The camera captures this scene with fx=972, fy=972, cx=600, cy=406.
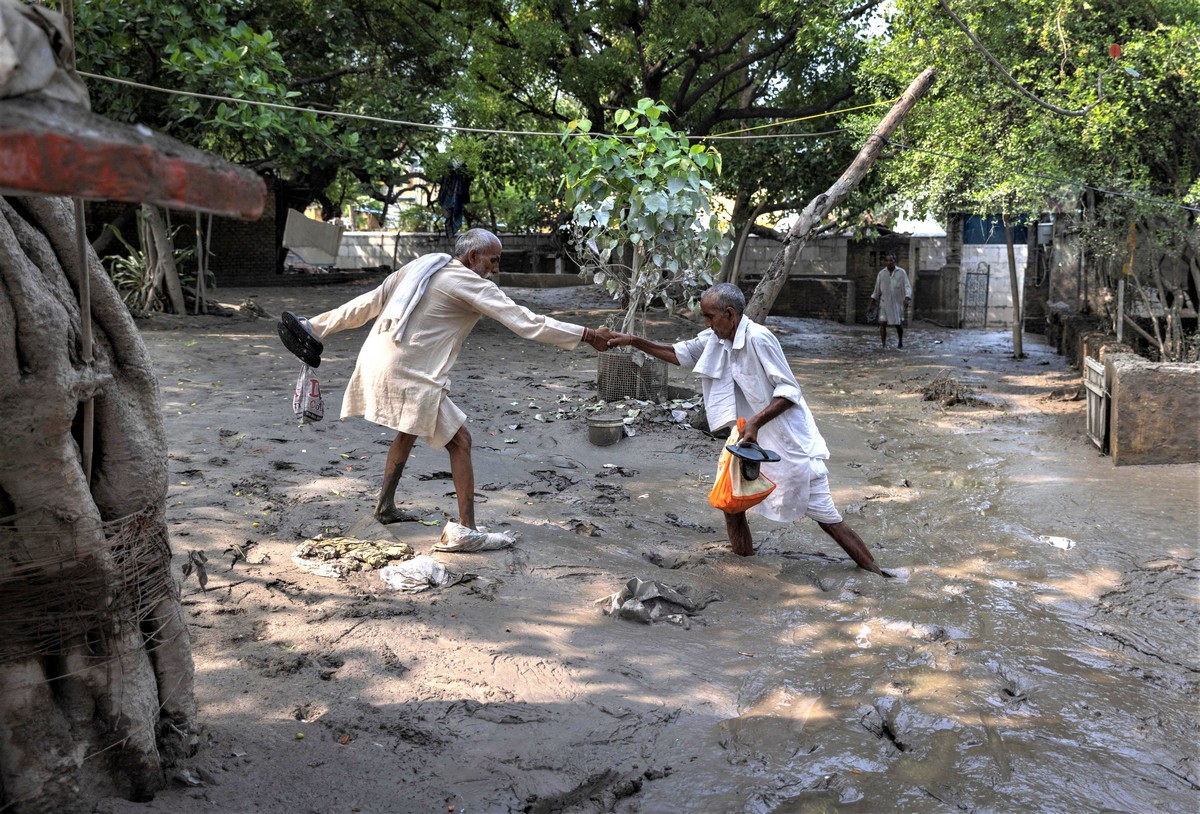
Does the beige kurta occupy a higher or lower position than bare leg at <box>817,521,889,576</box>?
higher

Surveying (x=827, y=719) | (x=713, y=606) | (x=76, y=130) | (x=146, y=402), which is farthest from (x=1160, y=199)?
(x=76, y=130)

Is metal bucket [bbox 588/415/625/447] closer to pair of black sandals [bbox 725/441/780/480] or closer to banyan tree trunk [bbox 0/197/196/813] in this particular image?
pair of black sandals [bbox 725/441/780/480]

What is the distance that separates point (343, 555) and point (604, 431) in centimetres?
374

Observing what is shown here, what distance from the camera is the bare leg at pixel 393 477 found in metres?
5.54

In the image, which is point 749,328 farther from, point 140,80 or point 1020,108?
point 140,80

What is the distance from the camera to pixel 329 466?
7.04m

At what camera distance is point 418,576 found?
15.9 ft

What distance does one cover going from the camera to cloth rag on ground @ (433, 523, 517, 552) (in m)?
5.31

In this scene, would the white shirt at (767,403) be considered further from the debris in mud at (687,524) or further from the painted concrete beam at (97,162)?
the painted concrete beam at (97,162)

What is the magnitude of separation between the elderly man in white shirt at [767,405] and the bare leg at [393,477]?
4.32 feet

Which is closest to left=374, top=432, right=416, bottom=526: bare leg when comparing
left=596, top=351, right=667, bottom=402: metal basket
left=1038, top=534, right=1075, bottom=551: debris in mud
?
left=1038, top=534, right=1075, bottom=551: debris in mud

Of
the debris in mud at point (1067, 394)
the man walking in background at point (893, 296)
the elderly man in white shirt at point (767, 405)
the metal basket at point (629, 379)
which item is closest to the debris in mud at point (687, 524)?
the elderly man in white shirt at point (767, 405)

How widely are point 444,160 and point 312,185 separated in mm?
4413

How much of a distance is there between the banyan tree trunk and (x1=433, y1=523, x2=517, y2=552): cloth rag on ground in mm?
2255
